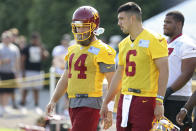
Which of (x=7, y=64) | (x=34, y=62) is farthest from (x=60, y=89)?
(x=34, y=62)

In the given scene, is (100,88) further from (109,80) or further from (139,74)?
(139,74)

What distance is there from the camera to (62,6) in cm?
2105

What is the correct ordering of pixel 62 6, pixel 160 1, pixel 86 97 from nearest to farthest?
pixel 86 97
pixel 160 1
pixel 62 6

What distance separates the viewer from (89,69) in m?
5.88

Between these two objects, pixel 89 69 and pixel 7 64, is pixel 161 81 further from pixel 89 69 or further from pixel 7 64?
pixel 7 64

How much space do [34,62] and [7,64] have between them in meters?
1.06

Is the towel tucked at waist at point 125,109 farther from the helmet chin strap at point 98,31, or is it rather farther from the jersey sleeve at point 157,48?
the helmet chin strap at point 98,31

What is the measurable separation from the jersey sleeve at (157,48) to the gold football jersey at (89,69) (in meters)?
0.69

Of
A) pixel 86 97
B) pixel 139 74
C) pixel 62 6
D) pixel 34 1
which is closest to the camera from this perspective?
pixel 139 74

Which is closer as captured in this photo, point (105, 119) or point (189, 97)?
point (105, 119)

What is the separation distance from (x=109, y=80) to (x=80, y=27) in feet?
2.31

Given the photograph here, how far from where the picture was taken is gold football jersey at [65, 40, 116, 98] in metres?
5.87

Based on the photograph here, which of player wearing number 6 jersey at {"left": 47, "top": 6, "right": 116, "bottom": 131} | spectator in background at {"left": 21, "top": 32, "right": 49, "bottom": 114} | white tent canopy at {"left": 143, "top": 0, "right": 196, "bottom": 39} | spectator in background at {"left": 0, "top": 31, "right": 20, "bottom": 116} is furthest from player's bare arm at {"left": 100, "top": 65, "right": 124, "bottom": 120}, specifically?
spectator in background at {"left": 21, "top": 32, "right": 49, "bottom": 114}

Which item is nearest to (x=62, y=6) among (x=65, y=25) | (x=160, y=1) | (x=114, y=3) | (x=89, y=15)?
(x=65, y=25)
